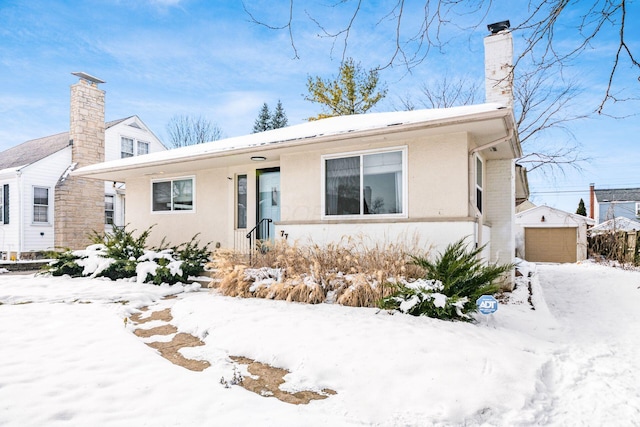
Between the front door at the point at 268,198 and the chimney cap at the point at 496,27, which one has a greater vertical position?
the chimney cap at the point at 496,27

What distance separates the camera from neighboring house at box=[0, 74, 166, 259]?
46.1ft

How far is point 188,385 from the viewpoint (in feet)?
10.2

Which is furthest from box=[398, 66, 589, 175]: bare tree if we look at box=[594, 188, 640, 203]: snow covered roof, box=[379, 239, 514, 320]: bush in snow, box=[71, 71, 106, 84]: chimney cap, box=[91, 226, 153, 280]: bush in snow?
box=[71, 71, 106, 84]: chimney cap

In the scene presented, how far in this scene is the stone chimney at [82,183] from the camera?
13984 millimetres

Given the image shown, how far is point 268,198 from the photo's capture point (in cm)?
972

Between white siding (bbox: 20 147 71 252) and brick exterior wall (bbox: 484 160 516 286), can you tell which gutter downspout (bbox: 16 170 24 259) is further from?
brick exterior wall (bbox: 484 160 516 286)

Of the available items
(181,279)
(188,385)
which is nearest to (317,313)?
(188,385)

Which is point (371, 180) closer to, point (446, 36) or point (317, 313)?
point (317, 313)

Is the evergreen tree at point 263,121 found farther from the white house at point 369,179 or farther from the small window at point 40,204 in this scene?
the white house at point 369,179

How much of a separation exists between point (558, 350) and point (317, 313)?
9.32 ft

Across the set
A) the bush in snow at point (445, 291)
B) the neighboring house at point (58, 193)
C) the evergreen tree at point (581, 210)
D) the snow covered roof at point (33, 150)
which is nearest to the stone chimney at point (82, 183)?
the neighboring house at point (58, 193)

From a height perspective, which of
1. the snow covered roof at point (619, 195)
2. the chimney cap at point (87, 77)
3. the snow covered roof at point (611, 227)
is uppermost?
the chimney cap at point (87, 77)

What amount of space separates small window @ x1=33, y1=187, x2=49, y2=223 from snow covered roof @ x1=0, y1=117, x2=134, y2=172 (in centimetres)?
106

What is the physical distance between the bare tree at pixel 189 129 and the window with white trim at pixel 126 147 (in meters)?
11.0
